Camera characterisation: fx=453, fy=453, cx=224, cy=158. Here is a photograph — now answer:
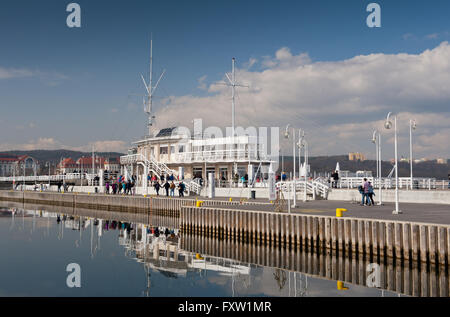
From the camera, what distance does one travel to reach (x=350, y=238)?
60.7ft

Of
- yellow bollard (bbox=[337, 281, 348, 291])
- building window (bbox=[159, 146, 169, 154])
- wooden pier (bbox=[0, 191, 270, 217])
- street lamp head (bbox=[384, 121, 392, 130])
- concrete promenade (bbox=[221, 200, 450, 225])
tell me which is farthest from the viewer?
building window (bbox=[159, 146, 169, 154])

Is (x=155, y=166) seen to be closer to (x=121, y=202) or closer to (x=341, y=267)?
(x=121, y=202)

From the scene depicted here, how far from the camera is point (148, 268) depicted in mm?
19391

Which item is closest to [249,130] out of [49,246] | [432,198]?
[432,198]

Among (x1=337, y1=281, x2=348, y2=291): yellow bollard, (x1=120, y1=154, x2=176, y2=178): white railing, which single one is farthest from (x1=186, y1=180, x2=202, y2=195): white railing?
(x1=337, y1=281, x2=348, y2=291): yellow bollard

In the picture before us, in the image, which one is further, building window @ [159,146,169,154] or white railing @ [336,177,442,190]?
building window @ [159,146,169,154]

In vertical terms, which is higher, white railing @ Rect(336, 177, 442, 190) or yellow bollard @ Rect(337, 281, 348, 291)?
white railing @ Rect(336, 177, 442, 190)

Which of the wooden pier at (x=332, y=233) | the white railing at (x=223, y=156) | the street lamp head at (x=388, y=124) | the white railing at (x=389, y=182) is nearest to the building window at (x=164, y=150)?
the white railing at (x=223, y=156)

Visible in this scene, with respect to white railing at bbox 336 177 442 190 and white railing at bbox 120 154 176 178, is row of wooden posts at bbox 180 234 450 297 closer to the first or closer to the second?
white railing at bbox 336 177 442 190

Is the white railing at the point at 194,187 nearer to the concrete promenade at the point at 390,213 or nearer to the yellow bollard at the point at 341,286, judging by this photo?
the concrete promenade at the point at 390,213

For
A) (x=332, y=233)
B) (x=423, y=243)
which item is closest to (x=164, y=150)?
(x=332, y=233)

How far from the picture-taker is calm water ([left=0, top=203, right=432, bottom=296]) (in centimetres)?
1559

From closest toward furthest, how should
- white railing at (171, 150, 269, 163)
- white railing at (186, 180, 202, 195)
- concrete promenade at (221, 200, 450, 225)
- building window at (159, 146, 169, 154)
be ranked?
1. concrete promenade at (221, 200, 450, 225)
2. white railing at (186, 180, 202, 195)
3. white railing at (171, 150, 269, 163)
4. building window at (159, 146, 169, 154)
